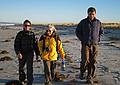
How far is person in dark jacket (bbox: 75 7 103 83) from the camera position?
32.0 ft

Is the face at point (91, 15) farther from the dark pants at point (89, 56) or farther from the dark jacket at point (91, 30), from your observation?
the dark pants at point (89, 56)

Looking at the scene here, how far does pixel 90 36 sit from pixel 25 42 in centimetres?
216

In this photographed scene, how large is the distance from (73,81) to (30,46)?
223 cm

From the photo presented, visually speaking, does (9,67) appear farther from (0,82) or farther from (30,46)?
(30,46)

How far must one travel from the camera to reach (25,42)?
8.82 meters

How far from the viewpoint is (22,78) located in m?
9.42

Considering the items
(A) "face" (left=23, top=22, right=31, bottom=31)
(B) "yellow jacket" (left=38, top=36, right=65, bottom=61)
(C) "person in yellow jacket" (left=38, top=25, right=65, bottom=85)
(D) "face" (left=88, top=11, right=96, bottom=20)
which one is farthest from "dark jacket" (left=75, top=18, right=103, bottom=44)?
(A) "face" (left=23, top=22, right=31, bottom=31)

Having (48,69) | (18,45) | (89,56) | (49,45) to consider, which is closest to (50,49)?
(49,45)

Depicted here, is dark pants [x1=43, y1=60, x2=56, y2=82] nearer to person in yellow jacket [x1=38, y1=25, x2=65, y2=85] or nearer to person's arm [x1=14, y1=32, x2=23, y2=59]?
person in yellow jacket [x1=38, y1=25, x2=65, y2=85]

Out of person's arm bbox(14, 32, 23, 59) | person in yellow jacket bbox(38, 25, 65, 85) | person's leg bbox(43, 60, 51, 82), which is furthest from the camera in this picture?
person's leg bbox(43, 60, 51, 82)

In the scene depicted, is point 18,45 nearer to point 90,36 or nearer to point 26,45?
point 26,45

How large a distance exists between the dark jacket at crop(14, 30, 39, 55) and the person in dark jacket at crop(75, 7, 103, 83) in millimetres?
1799

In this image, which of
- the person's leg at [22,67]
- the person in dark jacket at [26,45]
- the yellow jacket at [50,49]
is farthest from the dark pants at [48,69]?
the person's leg at [22,67]

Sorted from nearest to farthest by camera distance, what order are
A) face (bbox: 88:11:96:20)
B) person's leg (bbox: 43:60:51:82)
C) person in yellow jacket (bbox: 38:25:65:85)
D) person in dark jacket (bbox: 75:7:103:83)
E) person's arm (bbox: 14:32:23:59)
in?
person's arm (bbox: 14:32:23:59) → person in yellow jacket (bbox: 38:25:65:85) → person's leg (bbox: 43:60:51:82) → face (bbox: 88:11:96:20) → person in dark jacket (bbox: 75:7:103:83)
